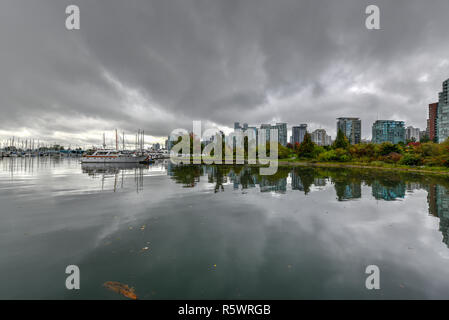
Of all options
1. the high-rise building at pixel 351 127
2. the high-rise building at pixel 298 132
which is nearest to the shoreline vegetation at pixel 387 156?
the high-rise building at pixel 351 127

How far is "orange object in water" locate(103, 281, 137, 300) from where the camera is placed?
4.05m

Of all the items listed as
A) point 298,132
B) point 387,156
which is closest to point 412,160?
point 387,156

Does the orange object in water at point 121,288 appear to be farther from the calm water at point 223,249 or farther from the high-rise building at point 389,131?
the high-rise building at point 389,131

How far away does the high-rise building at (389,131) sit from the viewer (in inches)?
5898

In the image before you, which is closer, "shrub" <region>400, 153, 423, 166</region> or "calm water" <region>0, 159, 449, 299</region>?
"calm water" <region>0, 159, 449, 299</region>

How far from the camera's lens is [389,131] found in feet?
497

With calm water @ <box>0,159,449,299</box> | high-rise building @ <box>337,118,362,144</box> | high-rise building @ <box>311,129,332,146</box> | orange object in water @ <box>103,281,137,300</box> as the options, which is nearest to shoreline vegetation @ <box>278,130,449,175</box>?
calm water @ <box>0,159,449,299</box>

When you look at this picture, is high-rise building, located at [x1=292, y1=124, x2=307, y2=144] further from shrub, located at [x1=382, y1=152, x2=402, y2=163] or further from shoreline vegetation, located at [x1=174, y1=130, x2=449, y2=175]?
shrub, located at [x1=382, y1=152, x2=402, y2=163]

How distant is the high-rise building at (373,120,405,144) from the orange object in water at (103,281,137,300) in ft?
646

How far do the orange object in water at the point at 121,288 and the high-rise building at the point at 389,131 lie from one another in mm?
196809

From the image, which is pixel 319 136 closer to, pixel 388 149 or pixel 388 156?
pixel 388 149

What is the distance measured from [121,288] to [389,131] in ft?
666
